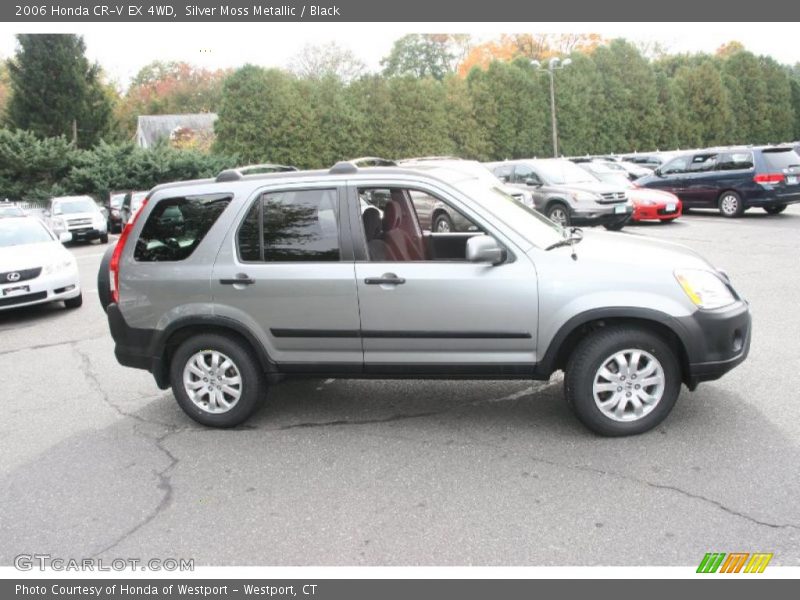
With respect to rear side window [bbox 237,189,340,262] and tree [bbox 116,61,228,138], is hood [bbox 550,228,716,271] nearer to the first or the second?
rear side window [bbox 237,189,340,262]

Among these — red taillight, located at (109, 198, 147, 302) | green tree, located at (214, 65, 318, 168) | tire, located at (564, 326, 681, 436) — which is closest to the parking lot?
tire, located at (564, 326, 681, 436)

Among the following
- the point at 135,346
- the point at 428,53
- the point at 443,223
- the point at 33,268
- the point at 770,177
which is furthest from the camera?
the point at 428,53

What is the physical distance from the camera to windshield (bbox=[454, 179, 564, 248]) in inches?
193

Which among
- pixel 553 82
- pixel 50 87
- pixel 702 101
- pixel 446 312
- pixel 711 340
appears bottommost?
pixel 711 340

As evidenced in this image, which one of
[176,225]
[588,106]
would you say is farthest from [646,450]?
[588,106]

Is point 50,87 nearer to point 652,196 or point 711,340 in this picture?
point 652,196

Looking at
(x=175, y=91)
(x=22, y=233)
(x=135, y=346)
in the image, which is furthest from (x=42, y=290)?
(x=175, y=91)

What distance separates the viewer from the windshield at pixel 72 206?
75.8ft

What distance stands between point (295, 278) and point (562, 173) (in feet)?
43.6

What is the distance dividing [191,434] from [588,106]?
3922 cm

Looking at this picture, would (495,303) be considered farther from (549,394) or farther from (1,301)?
(1,301)

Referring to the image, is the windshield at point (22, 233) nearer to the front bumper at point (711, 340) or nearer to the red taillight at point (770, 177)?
the front bumper at point (711, 340)

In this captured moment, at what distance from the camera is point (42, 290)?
32.6 feet

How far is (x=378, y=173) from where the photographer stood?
5.02m
